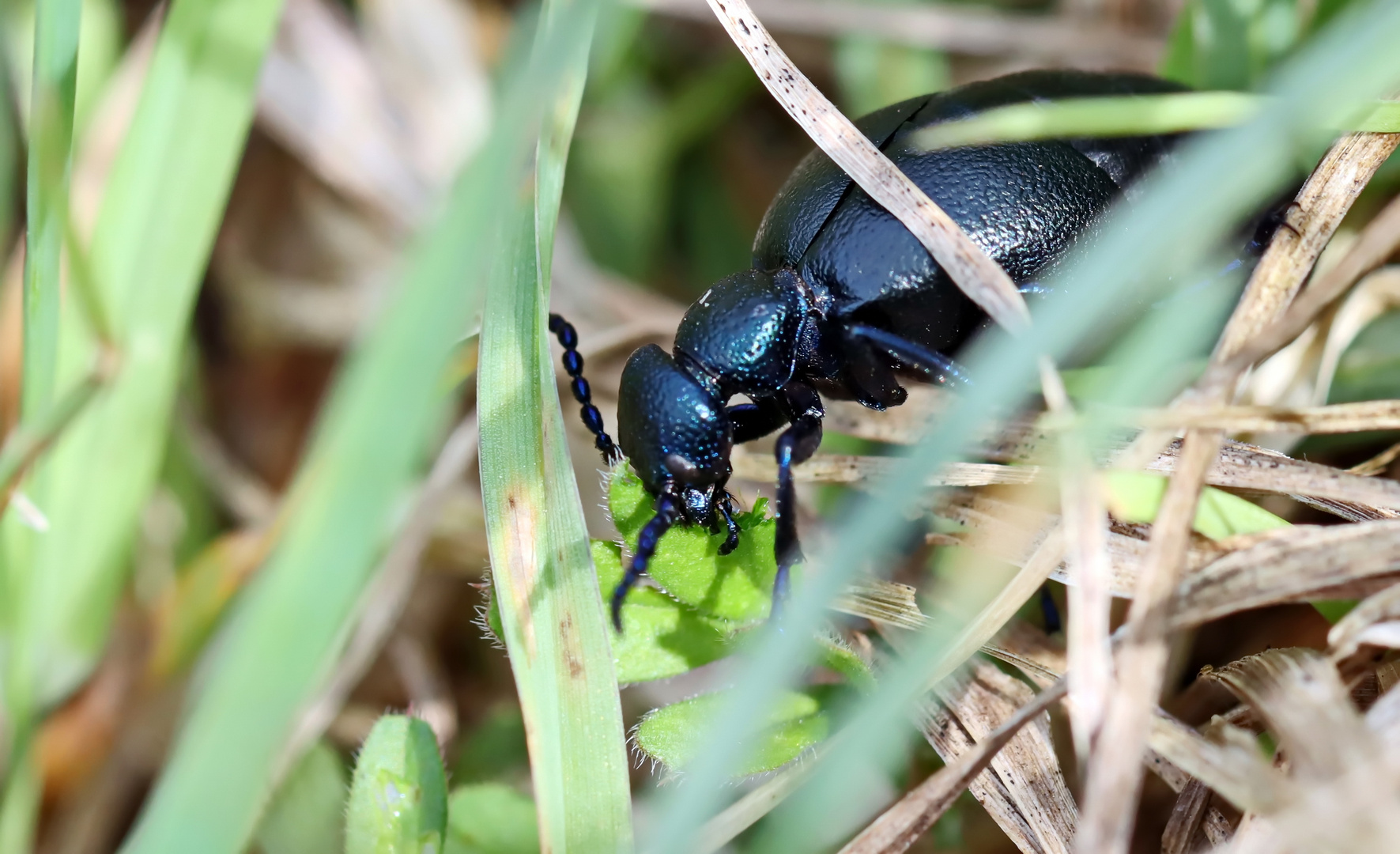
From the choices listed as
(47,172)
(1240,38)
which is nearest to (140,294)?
(47,172)

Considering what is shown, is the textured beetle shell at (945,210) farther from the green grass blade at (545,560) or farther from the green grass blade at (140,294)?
the green grass blade at (140,294)

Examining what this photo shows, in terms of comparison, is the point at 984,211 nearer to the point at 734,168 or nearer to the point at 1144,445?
the point at 1144,445

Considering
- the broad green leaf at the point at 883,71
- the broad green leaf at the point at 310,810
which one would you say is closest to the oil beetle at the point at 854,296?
the broad green leaf at the point at 310,810

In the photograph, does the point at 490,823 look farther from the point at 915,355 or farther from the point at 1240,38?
the point at 1240,38

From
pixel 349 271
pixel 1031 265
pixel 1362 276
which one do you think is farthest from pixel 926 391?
pixel 349 271

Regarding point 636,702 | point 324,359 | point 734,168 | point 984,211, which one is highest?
point 734,168

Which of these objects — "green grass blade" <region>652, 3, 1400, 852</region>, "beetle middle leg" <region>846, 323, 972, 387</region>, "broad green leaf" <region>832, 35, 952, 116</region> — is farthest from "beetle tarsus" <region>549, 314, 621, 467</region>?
"broad green leaf" <region>832, 35, 952, 116</region>
